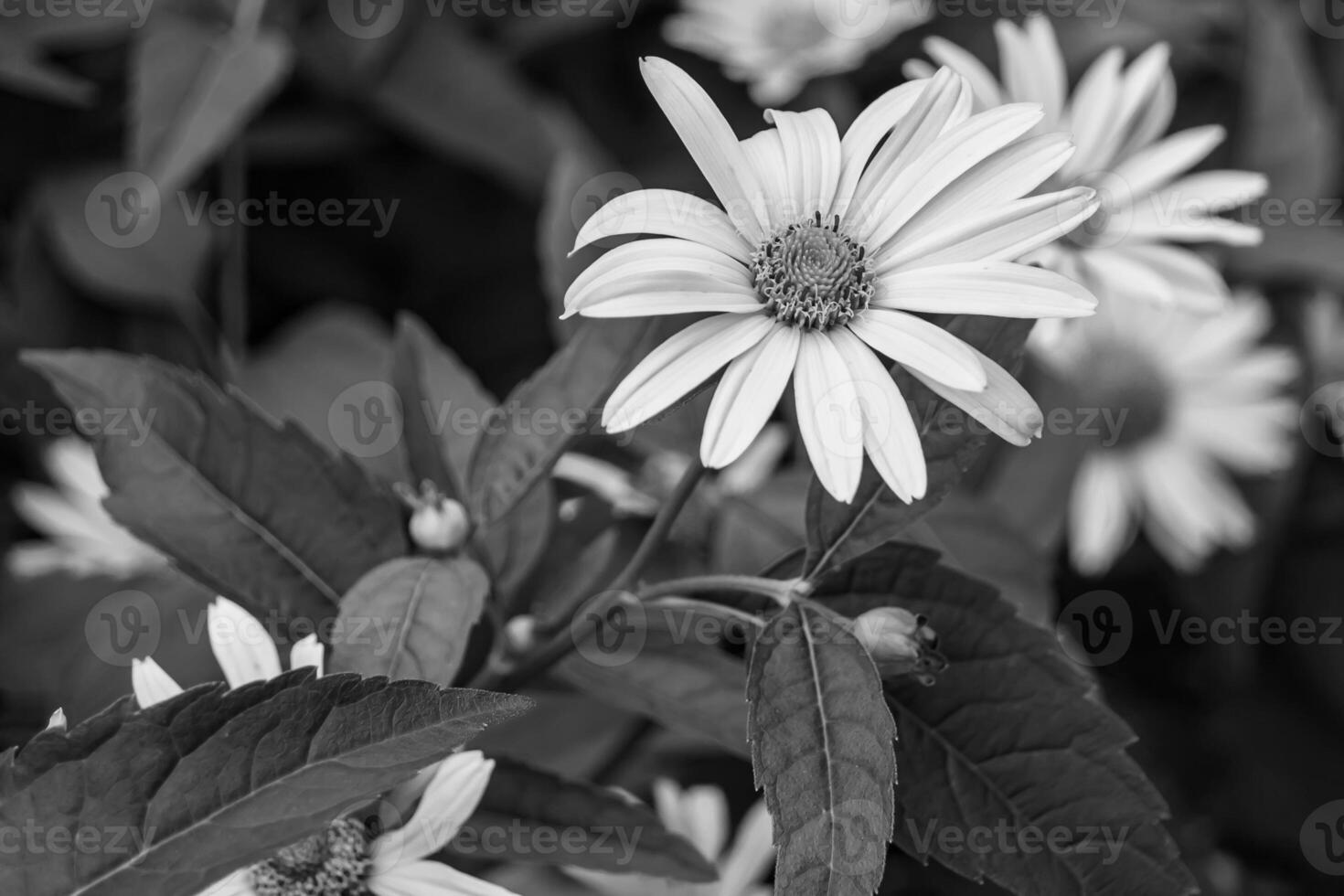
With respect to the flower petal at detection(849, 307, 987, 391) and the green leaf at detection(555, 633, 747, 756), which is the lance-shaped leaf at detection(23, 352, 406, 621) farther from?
the flower petal at detection(849, 307, 987, 391)

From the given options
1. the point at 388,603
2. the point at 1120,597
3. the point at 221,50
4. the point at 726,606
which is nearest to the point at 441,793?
the point at 388,603

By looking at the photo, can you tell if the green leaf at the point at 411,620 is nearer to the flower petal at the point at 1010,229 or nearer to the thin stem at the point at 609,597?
the thin stem at the point at 609,597

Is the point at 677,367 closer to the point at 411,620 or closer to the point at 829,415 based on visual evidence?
the point at 829,415

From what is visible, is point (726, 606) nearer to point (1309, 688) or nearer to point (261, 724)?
point (261, 724)

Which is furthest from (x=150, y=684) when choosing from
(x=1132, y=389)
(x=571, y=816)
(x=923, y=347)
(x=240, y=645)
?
(x=1132, y=389)

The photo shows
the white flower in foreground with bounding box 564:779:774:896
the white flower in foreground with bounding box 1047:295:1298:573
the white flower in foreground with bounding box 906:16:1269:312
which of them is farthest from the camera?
the white flower in foreground with bounding box 1047:295:1298:573

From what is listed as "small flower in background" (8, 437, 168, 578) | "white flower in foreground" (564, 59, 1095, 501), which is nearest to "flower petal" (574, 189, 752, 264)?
"white flower in foreground" (564, 59, 1095, 501)
